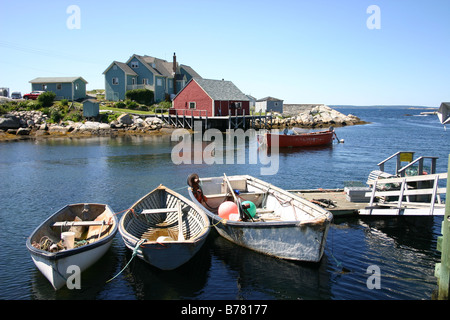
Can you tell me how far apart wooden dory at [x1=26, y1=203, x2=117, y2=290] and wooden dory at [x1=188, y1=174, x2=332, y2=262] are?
367 centimetres

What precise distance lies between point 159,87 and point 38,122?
21.7 metres

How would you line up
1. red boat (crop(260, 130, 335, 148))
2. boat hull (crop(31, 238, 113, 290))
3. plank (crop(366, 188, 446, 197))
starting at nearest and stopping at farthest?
boat hull (crop(31, 238, 113, 290))
plank (crop(366, 188, 446, 197))
red boat (crop(260, 130, 335, 148))

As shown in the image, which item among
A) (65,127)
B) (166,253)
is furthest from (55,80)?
(166,253)

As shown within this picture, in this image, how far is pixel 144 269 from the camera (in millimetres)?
11516

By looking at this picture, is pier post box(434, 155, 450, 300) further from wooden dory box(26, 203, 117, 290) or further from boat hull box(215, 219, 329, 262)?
wooden dory box(26, 203, 117, 290)

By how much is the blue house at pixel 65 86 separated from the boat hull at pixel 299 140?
36555 millimetres

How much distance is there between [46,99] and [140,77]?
16014mm

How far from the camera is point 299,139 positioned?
4353 cm

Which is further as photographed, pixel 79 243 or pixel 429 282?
pixel 79 243

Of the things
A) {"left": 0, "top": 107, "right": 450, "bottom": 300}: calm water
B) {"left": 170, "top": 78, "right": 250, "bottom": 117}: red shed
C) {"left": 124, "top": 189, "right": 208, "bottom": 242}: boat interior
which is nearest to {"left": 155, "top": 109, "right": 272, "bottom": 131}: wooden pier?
{"left": 170, "top": 78, "right": 250, "bottom": 117}: red shed

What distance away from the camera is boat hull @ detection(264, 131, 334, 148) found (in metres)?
42.2

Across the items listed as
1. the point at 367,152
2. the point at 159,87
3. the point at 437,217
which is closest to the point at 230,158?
the point at 367,152

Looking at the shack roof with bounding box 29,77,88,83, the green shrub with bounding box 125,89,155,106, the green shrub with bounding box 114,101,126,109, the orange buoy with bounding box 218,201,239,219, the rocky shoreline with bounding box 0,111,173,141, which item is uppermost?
the shack roof with bounding box 29,77,88,83
